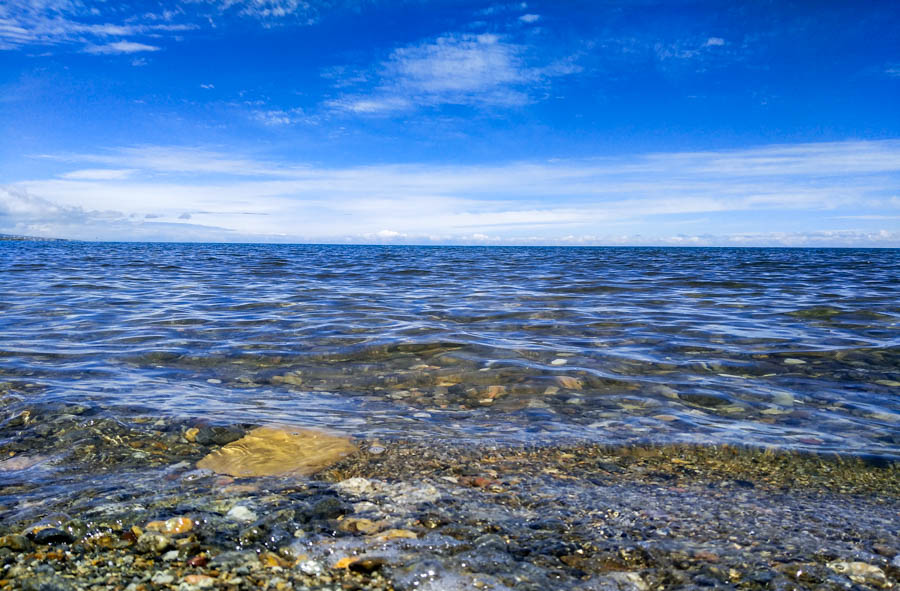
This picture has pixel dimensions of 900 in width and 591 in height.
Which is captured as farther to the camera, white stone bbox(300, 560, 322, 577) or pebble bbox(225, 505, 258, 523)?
pebble bbox(225, 505, 258, 523)

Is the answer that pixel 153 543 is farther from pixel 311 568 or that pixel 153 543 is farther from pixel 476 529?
pixel 476 529

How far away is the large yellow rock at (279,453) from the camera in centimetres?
356

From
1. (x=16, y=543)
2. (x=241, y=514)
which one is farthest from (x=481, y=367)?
(x=16, y=543)

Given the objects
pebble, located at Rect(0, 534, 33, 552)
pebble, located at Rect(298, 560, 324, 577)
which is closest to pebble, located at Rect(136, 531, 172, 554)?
pebble, located at Rect(0, 534, 33, 552)

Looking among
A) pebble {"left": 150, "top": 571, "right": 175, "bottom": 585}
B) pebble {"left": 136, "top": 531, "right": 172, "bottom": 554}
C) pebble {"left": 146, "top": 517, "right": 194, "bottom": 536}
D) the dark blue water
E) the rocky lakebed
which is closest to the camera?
pebble {"left": 150, "top": 571, "right": 175, "bottom": 585}

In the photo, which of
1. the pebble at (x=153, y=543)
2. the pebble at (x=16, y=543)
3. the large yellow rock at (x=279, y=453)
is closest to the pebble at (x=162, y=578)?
the pebble at (x=153, y=543)

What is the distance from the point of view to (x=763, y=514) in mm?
2965

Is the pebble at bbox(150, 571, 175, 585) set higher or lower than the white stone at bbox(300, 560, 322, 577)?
higher

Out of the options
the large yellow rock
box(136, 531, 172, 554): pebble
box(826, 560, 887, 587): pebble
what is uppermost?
box(826, 560, 887, 587): pebble

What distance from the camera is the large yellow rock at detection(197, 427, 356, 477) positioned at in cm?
356

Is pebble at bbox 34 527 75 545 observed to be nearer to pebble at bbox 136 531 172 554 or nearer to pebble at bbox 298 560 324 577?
pebble at bbox 136 531 172 554

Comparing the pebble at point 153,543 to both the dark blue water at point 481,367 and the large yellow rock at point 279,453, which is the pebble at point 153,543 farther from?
the dark blue water at point 481,367

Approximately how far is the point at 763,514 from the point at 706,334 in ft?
21.2

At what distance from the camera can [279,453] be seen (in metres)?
3.85
